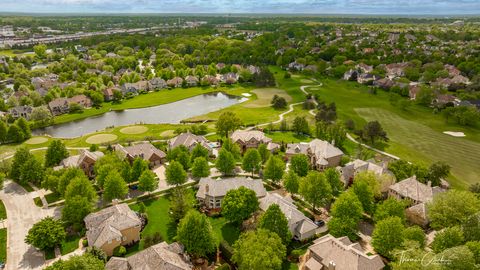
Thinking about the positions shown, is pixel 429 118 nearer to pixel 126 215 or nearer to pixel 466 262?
pixel 466 262

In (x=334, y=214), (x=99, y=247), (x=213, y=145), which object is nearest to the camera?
(x=99, y=247)

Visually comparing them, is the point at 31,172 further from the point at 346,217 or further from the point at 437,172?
the point at 437,172

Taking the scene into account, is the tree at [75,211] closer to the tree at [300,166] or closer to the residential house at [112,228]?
the residential house at [112,228]

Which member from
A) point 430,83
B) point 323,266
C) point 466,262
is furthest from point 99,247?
point 430,83

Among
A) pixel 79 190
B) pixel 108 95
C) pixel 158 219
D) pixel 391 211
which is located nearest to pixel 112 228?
pixel 158 219

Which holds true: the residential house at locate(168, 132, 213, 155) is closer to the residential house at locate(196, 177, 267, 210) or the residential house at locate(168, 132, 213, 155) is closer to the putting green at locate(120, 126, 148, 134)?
the putting green at locate(120, 126, 148, 134)

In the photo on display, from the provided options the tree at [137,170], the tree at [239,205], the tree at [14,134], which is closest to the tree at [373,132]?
the tree at [239,205]
